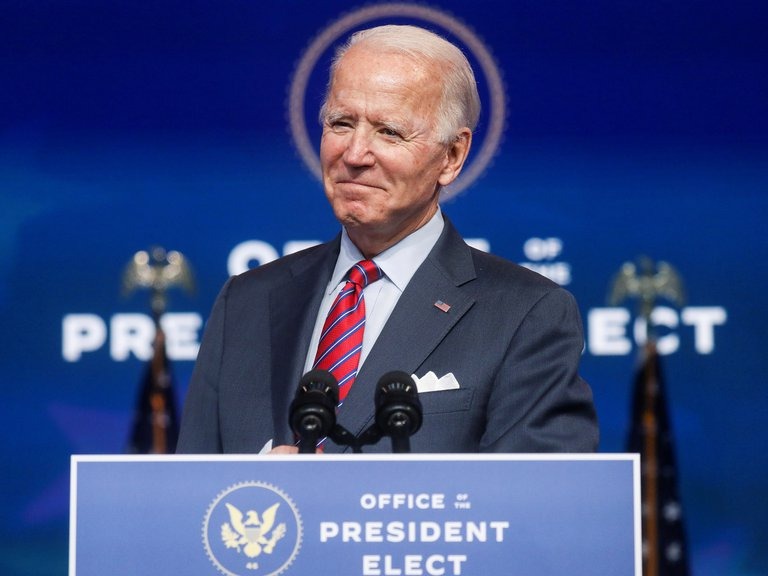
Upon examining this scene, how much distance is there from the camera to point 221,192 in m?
4.91

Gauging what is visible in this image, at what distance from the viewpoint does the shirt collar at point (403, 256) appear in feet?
7.20

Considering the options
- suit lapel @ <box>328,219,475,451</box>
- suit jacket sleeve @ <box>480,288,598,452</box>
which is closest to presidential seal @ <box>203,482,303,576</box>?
suit lapel @ <box>328,219,475,451</box>

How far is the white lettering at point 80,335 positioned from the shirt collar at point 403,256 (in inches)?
111

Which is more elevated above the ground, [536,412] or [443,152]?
[443,152]

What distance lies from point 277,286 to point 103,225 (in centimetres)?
275

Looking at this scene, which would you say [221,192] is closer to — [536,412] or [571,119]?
[571,119]

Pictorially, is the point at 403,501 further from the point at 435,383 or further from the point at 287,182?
the point at 287,182

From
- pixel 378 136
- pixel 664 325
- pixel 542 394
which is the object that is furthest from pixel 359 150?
pixel 664 325

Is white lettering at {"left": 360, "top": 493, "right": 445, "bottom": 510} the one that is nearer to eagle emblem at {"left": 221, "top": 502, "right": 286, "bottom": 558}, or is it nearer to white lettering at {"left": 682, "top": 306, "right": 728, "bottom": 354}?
eagle emblem at {"left": 221, "top": 502, "right": 286, "bottom": 558}

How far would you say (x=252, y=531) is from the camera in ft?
4.92

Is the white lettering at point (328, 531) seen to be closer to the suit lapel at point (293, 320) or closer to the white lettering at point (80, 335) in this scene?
the suit lapel at point (293, 320)

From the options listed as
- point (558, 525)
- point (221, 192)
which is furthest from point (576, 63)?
point (558, 525)

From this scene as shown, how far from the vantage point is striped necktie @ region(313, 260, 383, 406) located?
2070 mm

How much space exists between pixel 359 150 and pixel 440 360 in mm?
356
